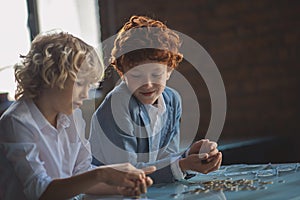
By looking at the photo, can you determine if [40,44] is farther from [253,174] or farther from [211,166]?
[253,174]

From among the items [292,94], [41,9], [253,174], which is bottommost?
[292,94]

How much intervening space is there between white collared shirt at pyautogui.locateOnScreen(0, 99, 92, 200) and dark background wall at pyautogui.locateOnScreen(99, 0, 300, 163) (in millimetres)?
2208

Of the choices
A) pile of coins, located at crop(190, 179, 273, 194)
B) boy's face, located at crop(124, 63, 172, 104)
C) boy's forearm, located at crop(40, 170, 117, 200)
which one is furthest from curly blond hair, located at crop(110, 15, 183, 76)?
boy's forearm, located at crop(40, 170, 117, 200)

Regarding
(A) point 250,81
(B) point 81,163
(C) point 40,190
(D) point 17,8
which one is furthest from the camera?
(A) point 250,81

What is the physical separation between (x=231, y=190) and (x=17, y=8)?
240 cm

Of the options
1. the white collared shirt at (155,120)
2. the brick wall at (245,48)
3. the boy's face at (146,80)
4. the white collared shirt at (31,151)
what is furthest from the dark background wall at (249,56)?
the white collared shirt at (31,151)

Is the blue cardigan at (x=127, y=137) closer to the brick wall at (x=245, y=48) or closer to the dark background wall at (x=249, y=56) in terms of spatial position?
the dark background wall at (x=249, y=56)

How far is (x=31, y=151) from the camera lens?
4.54 ft

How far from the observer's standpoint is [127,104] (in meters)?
1.76

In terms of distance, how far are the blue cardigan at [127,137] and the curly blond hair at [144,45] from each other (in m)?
0.10

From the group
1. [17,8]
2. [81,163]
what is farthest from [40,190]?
[17,8]

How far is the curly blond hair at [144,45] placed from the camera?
1.73 metres

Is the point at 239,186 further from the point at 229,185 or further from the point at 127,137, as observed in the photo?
the point at 127,137

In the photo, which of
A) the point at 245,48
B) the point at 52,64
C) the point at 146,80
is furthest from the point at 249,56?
the point at 52,64
